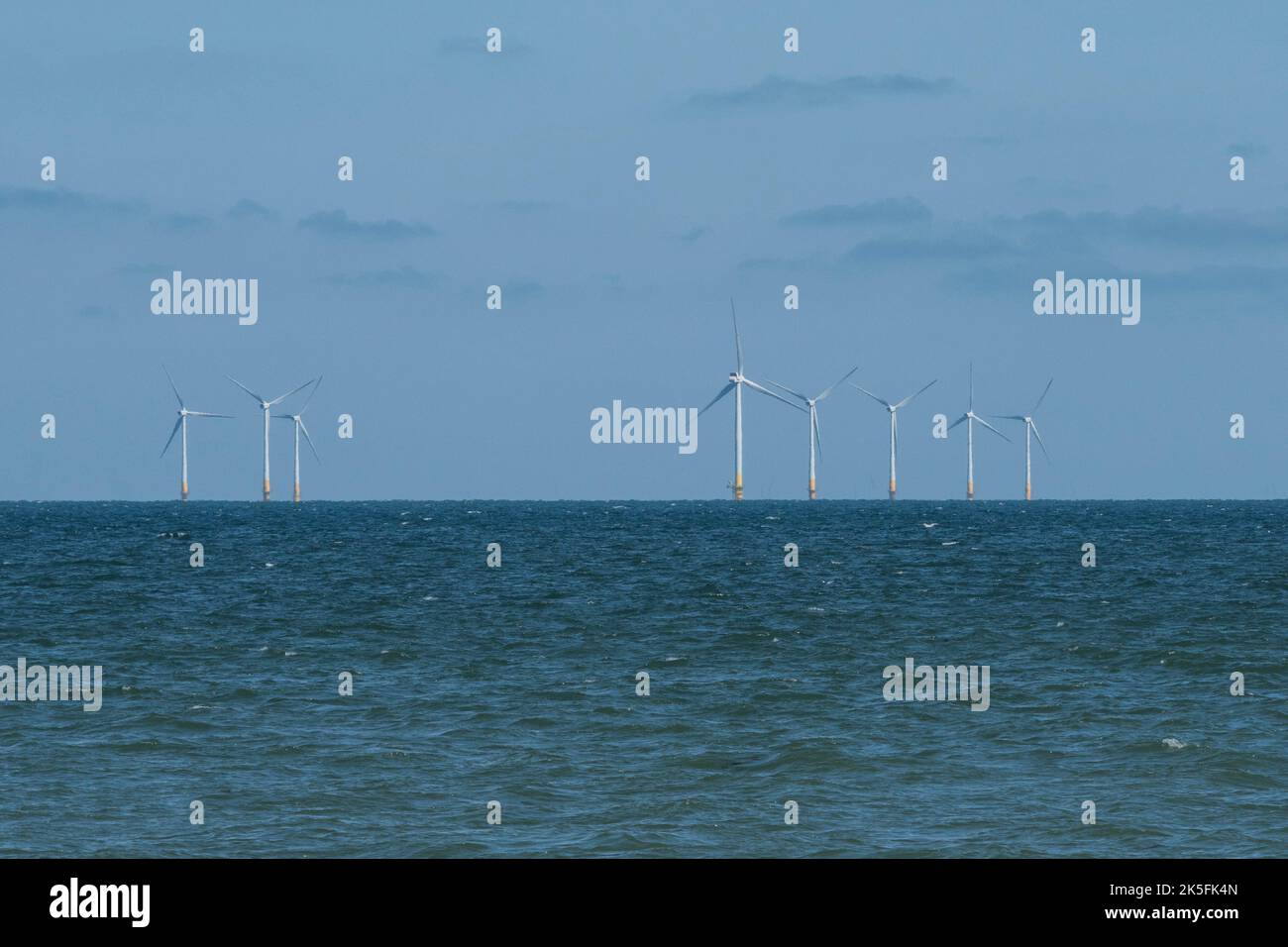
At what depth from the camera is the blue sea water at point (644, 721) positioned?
29547 millimetres

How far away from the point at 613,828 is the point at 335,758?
360 inches

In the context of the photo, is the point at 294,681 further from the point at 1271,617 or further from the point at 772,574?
the point at 772,574

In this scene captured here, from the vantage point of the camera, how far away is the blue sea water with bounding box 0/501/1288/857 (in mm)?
29547

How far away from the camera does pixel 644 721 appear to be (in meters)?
42.0

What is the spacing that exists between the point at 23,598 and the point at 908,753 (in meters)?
59.8

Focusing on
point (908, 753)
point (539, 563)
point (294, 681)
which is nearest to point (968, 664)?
point (908, 753)

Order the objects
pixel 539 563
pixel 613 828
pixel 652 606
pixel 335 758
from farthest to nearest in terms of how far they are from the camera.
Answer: pixel 539 563
pixel 652 606
pixel 335 758
pixel 613 828

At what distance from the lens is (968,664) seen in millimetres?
54688

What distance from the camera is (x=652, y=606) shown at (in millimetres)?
77438
